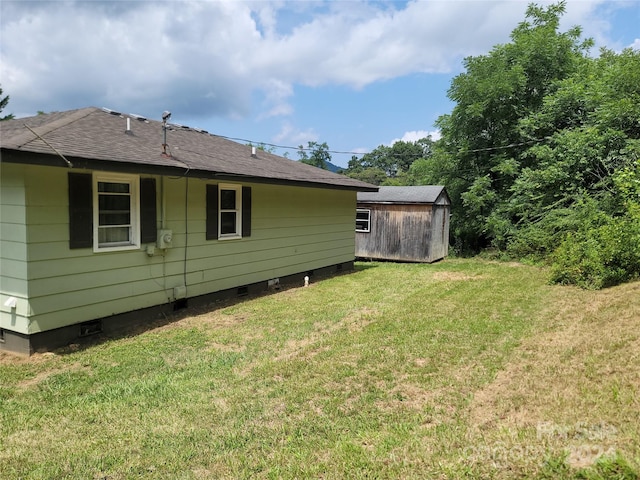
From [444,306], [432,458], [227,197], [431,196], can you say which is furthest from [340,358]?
[431,196]

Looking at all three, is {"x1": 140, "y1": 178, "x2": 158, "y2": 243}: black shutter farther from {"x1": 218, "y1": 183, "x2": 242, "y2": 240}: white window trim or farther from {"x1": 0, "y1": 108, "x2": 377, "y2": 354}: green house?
{"x1": 218, "y1": 183, "x2": 242, "y2": 240}: white window trim

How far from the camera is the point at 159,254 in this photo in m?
6.93

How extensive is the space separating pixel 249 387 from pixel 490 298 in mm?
6018

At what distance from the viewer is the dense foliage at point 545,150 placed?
37.0 ft

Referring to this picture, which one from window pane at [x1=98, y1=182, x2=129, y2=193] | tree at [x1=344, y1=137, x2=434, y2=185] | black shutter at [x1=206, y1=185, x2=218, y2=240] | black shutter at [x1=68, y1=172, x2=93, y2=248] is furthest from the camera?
tree at [x1=344, y1=137, x2=434, y2=185]

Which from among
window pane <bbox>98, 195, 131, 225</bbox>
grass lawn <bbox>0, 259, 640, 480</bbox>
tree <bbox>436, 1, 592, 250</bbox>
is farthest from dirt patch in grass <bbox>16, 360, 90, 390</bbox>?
tree <bbox>436, 1, 592, 250</bbox>

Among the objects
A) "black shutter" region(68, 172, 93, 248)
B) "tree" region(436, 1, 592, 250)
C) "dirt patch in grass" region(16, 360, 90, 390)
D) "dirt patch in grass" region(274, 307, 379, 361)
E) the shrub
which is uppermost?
"tree" region(436, 1, 592, 250)

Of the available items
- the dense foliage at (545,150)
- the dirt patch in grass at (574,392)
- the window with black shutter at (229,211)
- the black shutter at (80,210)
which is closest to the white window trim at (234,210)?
the window with black shutter at (229,211)

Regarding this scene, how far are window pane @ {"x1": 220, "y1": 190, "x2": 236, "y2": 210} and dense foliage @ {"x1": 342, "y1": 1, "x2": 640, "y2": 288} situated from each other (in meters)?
7.60

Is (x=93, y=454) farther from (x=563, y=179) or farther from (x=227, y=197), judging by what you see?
(x=563, y=179)

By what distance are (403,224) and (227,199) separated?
30.5 ft

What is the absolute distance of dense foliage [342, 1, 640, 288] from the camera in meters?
11.3

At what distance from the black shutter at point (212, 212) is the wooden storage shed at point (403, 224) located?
9487 millimetres

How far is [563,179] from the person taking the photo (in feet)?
45.9
